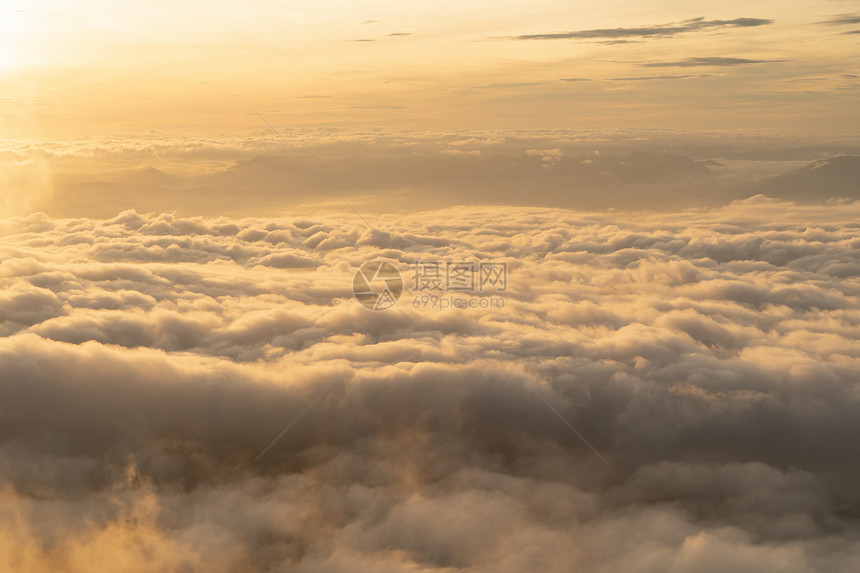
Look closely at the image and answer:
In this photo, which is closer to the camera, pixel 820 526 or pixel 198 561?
pixel 198 561

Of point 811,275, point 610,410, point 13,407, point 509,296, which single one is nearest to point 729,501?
point 610,410

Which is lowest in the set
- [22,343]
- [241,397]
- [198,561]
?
[198,561]

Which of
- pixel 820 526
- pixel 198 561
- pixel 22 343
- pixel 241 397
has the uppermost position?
pixel 22 343

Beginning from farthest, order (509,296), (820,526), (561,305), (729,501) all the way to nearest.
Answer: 1. (509,296)
2. (561,305)
3. (729,501)
4. (820,526)

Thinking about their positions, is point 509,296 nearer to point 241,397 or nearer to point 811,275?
point 241,397

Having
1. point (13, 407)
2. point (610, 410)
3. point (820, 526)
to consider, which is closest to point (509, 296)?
point (610, 410)

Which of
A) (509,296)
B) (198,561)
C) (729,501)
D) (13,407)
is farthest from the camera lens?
(509,296)

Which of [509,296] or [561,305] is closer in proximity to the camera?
[561,305]

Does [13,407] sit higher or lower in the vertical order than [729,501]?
higher

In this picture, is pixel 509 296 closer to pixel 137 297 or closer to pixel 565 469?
pixel 565 469
